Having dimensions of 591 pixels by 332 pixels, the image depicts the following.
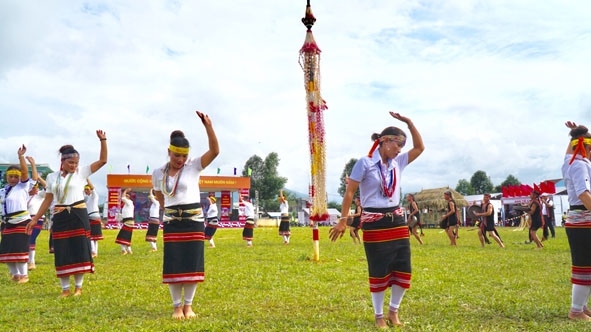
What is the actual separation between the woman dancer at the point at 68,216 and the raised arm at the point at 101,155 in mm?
20

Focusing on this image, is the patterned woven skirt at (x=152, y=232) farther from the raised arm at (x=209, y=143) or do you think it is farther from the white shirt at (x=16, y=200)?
the raised arm at (x=209, y=143)

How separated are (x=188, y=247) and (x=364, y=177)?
7.68 feet

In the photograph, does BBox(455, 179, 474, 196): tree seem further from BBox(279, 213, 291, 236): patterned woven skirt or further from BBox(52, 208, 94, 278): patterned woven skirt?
BBox(52, 208, 94, 278): patterned woven skirt

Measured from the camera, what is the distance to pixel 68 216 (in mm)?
7957

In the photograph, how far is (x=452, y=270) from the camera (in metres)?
10.8

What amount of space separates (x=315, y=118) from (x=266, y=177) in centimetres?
6900

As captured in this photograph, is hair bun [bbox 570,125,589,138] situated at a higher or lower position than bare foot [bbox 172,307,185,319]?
higher

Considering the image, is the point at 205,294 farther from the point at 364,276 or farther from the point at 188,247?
the point at 364,276

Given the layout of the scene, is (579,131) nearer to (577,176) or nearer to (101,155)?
(577,176)

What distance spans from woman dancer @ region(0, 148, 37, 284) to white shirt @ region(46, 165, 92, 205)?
224 cm

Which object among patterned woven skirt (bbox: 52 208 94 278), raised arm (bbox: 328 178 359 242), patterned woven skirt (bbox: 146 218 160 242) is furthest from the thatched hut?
raised arm (bbox: 328 178 359 242)

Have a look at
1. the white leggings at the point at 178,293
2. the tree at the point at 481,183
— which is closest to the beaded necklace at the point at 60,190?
the white leggings at the point at 178,293

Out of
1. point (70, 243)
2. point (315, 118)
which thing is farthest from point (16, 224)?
point (315, 118)

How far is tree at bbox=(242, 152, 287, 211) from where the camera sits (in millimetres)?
80125
